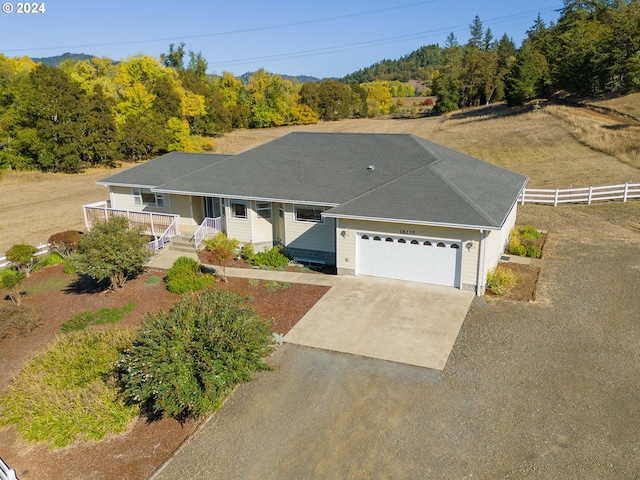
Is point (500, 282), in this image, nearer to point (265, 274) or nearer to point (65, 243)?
point (265, 274)

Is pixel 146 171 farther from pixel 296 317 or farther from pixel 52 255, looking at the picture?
pixel 296 317

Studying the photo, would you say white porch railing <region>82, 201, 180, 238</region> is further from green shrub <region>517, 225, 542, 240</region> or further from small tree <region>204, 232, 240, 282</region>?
green shrub <region>517, 225, 542, 240</region>

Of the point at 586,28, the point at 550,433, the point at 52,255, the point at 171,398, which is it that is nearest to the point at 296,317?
the point at 171,398

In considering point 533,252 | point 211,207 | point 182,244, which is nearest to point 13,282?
point 182,244

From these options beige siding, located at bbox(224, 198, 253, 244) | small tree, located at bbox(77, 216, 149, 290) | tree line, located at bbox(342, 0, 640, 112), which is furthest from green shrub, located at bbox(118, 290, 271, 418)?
tree line, located at bbox(342, 0, 640, 112)

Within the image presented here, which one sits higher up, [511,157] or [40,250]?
[511,157]

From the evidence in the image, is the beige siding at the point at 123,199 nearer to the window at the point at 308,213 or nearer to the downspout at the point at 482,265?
the window at the point at 308,213
